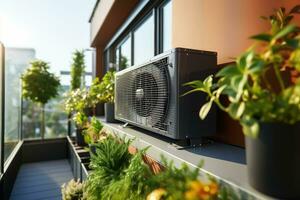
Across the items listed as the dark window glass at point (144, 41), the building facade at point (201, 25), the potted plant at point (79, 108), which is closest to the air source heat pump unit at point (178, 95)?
the building facade at point (201, 25)

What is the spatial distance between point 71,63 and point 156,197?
15.7 feet

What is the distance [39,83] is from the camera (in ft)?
14.7

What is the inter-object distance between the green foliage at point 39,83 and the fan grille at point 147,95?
2996mm

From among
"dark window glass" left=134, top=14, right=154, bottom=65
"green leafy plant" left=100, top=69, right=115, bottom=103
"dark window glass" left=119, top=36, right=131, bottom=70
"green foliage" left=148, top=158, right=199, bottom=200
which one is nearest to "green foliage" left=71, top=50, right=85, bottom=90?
"dark window glass" left=119, top=36, right=131, bottom=70

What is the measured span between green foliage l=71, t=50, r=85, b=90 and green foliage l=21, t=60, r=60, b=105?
0.37 metres

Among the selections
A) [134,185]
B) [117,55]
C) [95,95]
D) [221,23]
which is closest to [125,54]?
[117,55]

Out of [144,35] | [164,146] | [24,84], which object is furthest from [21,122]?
[164,146]

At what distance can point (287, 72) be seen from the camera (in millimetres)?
948

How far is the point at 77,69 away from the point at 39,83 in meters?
0.87

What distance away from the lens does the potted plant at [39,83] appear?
4469 mm

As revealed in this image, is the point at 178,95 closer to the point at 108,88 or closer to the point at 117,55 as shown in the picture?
the point at 108,88

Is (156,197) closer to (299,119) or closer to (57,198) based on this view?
(299,119)

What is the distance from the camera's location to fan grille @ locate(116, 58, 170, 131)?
129cm

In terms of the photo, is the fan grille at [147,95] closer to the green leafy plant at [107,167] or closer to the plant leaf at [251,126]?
the green leafy plant at [107,167]
